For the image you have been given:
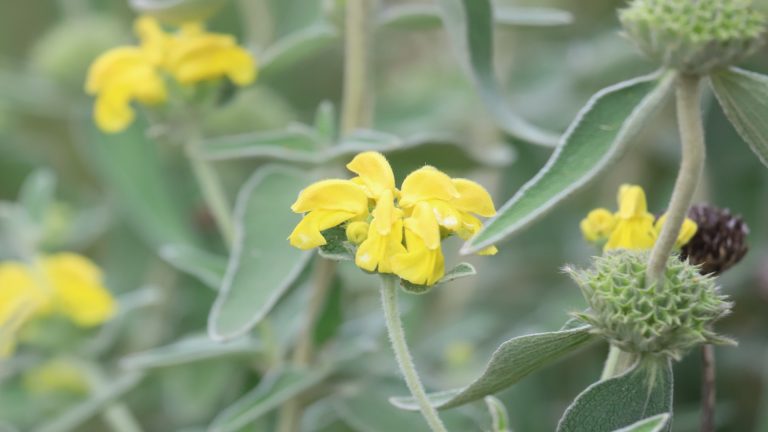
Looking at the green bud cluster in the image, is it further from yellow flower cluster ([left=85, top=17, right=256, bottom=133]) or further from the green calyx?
yellow flower cluster ([left=85, top=17, right=256, bottom=133])

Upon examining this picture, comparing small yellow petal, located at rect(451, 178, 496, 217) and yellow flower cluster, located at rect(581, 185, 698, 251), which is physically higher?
small yellow petal, located at rect(451, 178, 496, 217)

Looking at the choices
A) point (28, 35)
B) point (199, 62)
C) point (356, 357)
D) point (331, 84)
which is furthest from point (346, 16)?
point (28, 35)

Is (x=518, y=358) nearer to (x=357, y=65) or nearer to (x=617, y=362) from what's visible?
(x=617, y=362)

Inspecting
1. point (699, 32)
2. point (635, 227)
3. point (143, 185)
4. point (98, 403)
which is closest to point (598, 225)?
point (635, 227)

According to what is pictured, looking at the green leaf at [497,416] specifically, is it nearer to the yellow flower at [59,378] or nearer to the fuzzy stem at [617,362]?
the fuzzy stem at [617,362]

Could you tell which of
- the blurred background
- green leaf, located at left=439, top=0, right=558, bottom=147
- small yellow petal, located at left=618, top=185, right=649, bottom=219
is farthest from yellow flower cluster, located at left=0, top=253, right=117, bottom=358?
small yellow petal, located at left=618, top=185, right=649, bottom=219

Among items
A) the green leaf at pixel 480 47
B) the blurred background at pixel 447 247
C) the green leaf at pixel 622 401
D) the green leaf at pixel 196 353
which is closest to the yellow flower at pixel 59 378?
the blurred background at pixel 447 247
